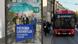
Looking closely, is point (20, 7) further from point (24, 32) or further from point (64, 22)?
point (64, 22)

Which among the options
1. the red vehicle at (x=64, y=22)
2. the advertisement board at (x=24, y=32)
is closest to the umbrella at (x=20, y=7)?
the advertisement board at (x=24, y=32)

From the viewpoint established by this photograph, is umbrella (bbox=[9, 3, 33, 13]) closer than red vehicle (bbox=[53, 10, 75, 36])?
Yes

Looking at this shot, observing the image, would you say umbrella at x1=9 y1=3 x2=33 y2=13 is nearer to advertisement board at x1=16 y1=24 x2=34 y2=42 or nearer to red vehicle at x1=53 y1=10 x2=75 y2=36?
advertisement board at x1=16 y1=24 x2=34 y2=42

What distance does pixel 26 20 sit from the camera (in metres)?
9.95

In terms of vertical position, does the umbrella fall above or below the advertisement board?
above

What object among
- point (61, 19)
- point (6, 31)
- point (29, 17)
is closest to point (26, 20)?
point (29, 17)

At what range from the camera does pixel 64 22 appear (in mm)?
29719

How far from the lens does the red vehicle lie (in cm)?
2956

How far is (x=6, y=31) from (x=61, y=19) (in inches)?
789

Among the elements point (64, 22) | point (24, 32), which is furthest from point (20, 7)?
point (64, 22)

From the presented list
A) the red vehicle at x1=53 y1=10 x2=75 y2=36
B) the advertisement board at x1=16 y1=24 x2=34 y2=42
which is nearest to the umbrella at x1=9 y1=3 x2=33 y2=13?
the advertisement board at x1=16 y1=24 x2=34 y2=42

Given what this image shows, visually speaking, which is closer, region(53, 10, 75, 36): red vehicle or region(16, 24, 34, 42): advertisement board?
region(16, 24, 34, 42): advertisement board

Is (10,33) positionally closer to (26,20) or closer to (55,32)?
(26,20)

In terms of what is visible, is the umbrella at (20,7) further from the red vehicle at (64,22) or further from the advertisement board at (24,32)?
the red vehicle at (64,22)
